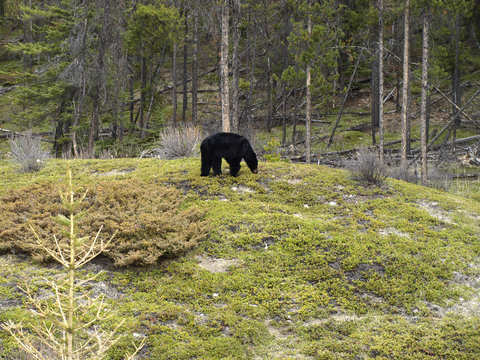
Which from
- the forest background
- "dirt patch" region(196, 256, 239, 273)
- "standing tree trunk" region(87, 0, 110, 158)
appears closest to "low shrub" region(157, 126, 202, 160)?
the forest background

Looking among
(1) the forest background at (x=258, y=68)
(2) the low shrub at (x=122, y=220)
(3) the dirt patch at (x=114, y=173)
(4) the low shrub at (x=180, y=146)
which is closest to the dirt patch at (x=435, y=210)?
(2) the low shrub at (x=122, y=220)

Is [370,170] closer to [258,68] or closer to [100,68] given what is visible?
[100,68]

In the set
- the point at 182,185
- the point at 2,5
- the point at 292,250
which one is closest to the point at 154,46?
the point at 182,185

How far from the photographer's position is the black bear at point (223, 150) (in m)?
7.65

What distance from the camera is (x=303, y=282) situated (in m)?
5.16

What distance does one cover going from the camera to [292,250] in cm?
580

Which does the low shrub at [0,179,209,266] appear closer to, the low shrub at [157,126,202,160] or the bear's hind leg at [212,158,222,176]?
the bear's hind leg at [212,158,222,176]

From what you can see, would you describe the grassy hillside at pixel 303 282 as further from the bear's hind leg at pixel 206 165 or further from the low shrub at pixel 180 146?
the low shrub at pixel 180 146

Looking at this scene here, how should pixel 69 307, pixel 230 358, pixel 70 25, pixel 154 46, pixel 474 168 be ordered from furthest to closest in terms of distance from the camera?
pixel 154 46, pixel 70 25, pixel 474 168, pixel 230 358, pixel 69 307

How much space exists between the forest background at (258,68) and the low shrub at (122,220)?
5.71 meters

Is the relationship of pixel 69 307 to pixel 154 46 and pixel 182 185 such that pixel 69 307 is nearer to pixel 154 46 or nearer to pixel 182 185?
pixel 182 185

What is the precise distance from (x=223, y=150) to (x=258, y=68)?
27678 millimetres

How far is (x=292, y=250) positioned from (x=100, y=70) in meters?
14.9

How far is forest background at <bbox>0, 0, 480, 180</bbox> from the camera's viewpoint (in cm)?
1490
